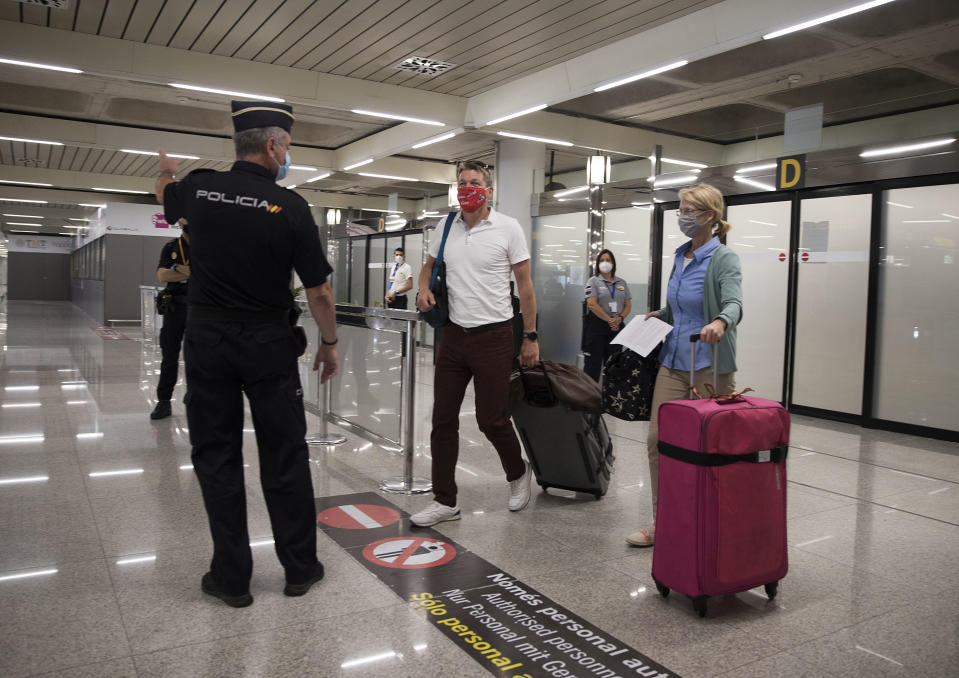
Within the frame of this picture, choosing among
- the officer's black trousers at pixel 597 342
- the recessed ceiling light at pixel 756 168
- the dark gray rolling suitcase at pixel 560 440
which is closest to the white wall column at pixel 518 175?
the officer's black trousers at pixel 597 342

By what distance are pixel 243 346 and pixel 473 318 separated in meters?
1.18

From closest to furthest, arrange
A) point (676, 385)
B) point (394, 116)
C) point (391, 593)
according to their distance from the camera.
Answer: point (391, 593) < point (676, 385) < point (394, 116)

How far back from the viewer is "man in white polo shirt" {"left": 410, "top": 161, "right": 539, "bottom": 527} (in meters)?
3.27

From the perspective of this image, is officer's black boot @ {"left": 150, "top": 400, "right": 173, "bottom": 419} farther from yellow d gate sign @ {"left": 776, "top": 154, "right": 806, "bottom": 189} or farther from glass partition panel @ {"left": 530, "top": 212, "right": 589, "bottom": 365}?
yellow d gate sign @ {"left": 776, "top": 154, "right": 806, "bottom": 189}

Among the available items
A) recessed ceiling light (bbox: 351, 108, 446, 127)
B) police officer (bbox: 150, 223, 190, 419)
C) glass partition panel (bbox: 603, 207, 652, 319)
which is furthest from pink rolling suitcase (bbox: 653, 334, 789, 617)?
recessed ceiling light (bbox: 351, 108, 446, 127)

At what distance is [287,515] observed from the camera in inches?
99.3

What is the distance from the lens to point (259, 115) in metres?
2.45

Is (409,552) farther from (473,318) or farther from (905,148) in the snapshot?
(905,148)

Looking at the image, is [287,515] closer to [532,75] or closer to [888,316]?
[888,316]

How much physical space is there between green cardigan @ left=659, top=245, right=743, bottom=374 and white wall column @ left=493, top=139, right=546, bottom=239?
297 inches

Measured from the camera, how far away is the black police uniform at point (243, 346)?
233cm

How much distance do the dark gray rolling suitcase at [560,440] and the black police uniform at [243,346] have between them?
143cm

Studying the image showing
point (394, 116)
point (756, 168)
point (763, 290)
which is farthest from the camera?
point (394, 116)

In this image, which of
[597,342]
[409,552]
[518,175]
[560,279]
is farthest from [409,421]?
[518,175]
